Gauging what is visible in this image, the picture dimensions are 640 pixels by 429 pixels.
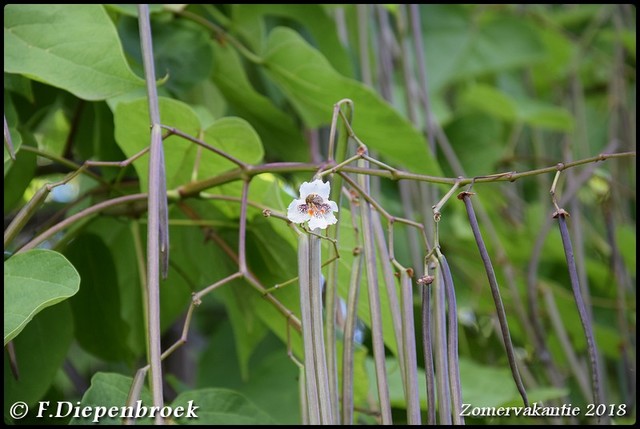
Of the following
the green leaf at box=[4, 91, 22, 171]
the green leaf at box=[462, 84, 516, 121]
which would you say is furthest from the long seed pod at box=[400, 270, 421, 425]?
the green leaf at box=[462, 84, 516, 121]

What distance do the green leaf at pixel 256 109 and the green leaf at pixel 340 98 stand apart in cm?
3

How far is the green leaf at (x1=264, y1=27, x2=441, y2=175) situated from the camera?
0.61 metres

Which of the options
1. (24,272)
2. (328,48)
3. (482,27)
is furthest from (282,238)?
(482,27)

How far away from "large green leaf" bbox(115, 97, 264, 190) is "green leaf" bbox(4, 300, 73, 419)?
0.11 metres

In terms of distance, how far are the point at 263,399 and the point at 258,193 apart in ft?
0.85

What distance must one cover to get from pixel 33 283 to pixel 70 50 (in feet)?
0.54

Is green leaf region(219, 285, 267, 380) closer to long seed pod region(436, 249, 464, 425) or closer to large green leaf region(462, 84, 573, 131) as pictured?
long seed pod region(436, 249, 464, 425)

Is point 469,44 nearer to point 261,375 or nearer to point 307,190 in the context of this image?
point 261,375

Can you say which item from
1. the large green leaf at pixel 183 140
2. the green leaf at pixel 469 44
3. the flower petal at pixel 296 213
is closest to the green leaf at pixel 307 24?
the large green leaf at pixel 183 140

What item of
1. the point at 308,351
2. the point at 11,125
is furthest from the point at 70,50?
the point at 308,351

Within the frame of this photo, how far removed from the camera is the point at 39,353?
516mm

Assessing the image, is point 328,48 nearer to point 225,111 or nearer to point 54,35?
point 225,111

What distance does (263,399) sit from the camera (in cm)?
71

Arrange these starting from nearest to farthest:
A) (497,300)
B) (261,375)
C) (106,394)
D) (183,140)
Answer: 1. (497,300)
2. (106,394)
3. (183,140)
4. (261,375)
